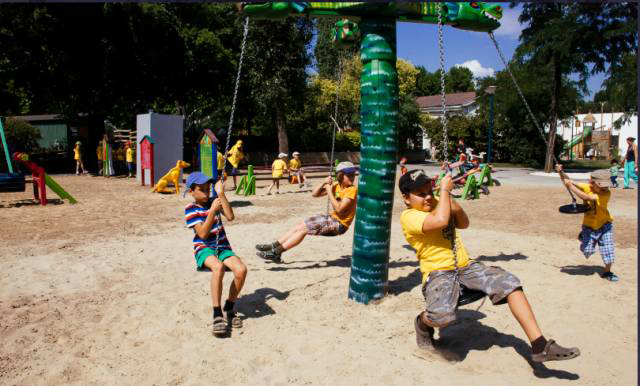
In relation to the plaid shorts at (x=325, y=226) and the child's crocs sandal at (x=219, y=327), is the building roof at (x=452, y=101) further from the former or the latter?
the child's crocs sandal at (x=219, y=327)

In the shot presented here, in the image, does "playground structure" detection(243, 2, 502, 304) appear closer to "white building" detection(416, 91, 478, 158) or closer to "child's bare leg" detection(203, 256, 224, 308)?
"child's bare leg" detection(203, 256, 224, 308)

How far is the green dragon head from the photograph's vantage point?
217 inches

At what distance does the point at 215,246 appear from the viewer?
4566 millimetres

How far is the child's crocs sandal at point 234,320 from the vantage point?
4484mm

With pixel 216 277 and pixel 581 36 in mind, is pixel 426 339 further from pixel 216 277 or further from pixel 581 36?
pixel 581 36

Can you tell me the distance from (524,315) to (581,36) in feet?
76.5

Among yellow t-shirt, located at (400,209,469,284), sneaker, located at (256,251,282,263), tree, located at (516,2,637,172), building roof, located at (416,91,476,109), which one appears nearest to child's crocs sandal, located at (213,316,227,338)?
yellow t-shirt, located at (400,209,469,284)

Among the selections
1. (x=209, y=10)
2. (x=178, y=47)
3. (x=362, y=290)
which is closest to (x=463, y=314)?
(x=362, y=290)

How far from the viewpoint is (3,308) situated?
16.0 feet

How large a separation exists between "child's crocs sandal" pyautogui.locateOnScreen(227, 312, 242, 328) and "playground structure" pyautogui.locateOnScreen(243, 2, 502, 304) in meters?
1.25

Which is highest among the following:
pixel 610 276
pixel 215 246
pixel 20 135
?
pixel 20 135

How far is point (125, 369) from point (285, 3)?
365 centimetres

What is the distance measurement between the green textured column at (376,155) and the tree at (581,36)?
19.5 meters

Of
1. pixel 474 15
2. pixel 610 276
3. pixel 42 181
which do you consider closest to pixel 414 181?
pixel 474 15
